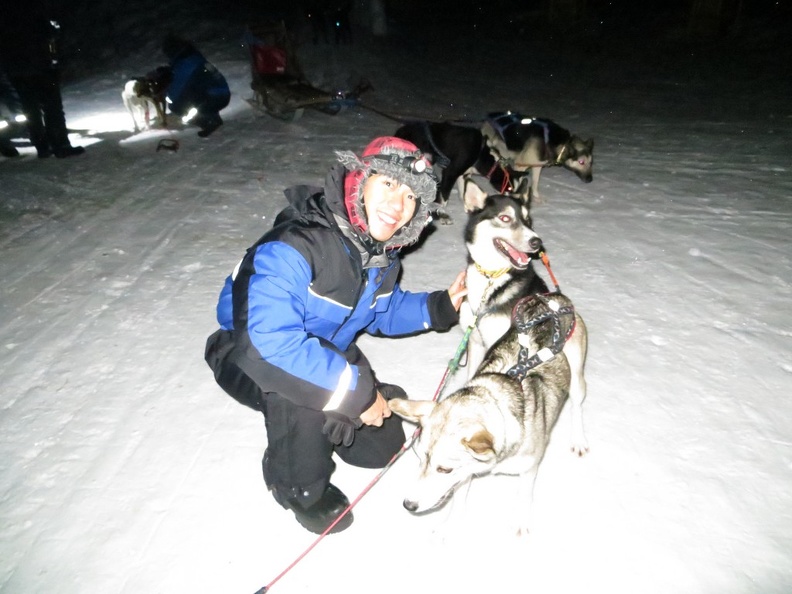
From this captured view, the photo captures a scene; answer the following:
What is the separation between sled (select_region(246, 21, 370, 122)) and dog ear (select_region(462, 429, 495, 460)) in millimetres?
7429

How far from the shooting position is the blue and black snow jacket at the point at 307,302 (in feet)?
5.32

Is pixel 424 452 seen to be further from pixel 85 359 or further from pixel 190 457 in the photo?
pixel 85 359

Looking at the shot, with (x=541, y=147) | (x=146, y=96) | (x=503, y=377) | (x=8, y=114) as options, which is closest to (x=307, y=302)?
(x=503, y=377)

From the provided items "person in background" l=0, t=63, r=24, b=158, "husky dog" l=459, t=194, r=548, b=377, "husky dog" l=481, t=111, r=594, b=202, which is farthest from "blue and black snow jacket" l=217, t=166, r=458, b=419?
"person in background" l=0, t=63, r=24, b=158

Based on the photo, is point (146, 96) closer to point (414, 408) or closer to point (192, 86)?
point (192, 86)

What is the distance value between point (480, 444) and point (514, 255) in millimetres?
1279

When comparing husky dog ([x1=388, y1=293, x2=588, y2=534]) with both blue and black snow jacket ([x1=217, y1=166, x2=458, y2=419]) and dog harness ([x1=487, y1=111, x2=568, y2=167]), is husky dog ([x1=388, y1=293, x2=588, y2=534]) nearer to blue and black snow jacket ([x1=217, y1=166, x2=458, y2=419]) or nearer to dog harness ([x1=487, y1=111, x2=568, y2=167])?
blue and black snow jacket ([x1=217, y1=166, x2=458, y2=419])

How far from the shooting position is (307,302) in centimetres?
182

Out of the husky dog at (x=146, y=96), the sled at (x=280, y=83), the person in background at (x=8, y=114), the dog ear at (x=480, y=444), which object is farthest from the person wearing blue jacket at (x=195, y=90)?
the dog ear at (x=480, y=444)

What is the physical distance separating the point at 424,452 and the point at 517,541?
68cm

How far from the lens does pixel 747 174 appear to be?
16.8ft

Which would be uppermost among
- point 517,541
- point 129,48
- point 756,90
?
point 129,48

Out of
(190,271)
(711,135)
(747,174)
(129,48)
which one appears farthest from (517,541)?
(129,48)

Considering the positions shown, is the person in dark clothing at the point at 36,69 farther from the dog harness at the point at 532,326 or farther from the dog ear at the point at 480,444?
the dog ear at the point at 480,444
